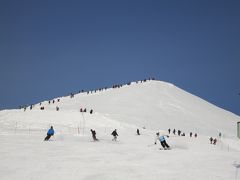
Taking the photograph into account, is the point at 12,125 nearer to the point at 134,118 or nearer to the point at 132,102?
the point at 134,118

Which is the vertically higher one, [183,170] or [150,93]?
[150,93]

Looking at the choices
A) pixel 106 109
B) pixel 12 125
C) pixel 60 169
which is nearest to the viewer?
pixel 60 169

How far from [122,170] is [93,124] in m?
30.7

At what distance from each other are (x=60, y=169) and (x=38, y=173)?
42.2 inches

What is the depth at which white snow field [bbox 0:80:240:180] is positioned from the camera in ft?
47.0

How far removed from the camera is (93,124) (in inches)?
1770

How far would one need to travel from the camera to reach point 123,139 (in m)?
32.9

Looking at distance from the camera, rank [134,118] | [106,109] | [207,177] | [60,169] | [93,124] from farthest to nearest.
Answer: [106,109] → [134,118] → [93,124] → [60,169] → [207,177]

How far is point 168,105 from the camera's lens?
7294 centimetres

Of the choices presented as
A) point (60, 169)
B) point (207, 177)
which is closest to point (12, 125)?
point (60, 169)

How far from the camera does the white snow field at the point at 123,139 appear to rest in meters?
14.3

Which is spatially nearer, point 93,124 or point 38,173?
point 38,173

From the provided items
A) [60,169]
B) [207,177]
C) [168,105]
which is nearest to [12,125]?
[60,169]

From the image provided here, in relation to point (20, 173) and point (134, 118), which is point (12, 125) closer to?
point (134, 118)
